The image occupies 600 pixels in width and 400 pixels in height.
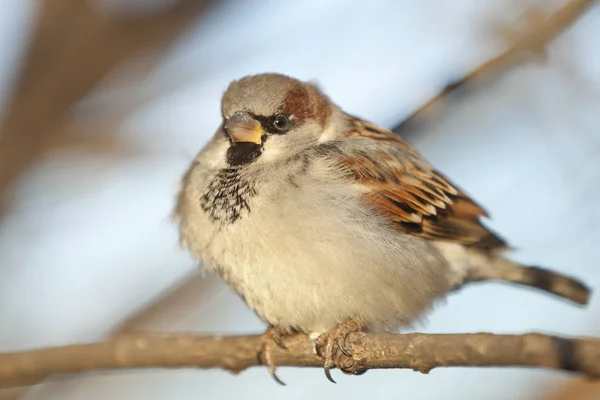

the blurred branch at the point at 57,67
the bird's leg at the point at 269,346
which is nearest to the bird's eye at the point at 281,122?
the blurred branch at the point at 57,67

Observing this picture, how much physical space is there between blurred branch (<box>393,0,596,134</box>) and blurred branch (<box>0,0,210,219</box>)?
3.46 ft

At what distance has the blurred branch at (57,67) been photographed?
10.4 feet

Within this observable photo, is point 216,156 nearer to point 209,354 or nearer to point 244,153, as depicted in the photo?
point 244,153

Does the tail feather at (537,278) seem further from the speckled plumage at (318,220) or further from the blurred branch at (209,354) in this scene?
the blurred branch at (209,354)

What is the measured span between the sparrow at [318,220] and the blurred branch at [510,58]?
0.36 metres

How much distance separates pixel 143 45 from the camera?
338 centimetres

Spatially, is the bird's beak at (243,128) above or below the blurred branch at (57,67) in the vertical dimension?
below

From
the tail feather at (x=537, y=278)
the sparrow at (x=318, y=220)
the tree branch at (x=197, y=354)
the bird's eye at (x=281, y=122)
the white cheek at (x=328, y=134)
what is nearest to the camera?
the tree branch at (x=197, y=354)

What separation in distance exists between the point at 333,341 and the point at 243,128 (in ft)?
3.02

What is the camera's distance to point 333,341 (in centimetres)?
285

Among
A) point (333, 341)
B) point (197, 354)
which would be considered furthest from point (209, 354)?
point (333, 341)

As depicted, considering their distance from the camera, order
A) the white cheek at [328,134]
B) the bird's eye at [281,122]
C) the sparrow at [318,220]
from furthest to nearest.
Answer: the white cheek at [328,134]
the bird's eye at [281,122]
the sparrow at [318,220]

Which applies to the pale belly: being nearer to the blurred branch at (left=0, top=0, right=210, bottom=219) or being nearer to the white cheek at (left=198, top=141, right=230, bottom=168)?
the white cheek at (left=198, top=141, right=230, bottom=168)

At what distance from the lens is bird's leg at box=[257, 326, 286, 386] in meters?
3.21
